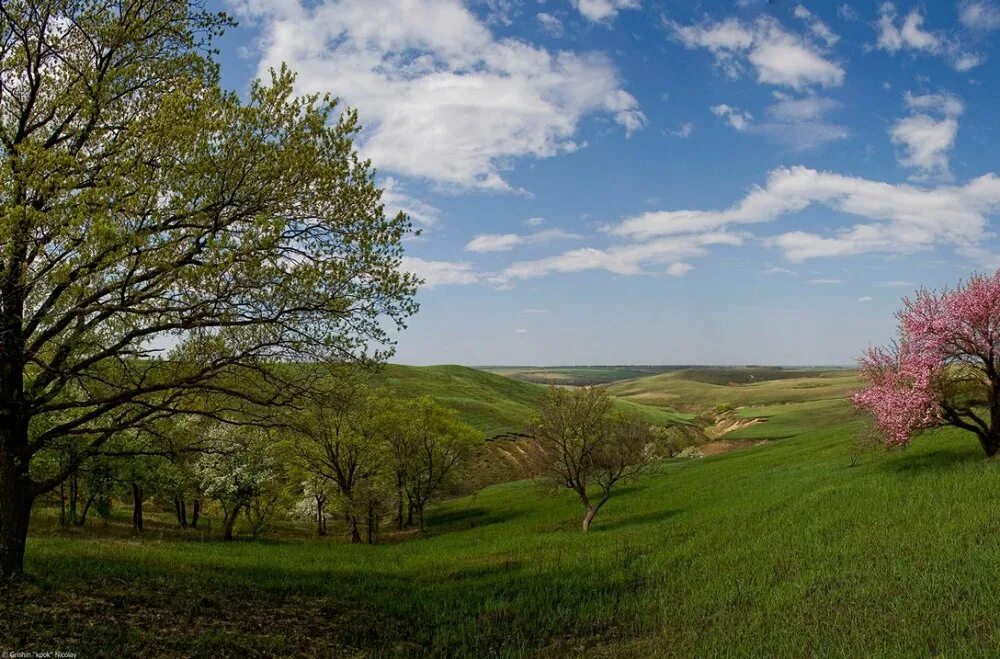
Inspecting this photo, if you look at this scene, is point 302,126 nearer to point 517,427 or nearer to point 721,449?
point 721,449

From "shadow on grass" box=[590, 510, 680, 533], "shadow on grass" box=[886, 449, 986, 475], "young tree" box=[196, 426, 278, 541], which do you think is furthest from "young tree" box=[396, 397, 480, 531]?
"shadow on grass" box=[886, 449, 986, 475]

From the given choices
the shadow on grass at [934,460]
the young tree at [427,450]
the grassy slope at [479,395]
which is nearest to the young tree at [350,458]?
the young tree at [427,450]

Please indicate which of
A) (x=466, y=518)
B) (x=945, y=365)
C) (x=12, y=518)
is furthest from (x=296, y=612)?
(x=466, y=518)

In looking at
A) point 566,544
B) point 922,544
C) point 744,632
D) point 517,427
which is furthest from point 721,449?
point 744,632

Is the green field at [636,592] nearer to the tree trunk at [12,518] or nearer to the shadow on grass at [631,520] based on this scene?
the tree trunk at [12,518]

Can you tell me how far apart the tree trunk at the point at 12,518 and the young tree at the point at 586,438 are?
24.1 meters

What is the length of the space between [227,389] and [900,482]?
77.6 feet

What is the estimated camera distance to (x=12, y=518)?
12953 mm

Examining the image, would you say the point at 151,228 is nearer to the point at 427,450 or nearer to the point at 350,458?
the point at 350,458

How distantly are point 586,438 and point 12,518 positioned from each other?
25.4 metres

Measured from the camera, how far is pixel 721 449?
79750mm

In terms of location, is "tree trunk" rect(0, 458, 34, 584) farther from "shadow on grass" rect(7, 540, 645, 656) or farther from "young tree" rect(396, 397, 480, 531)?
"young tree" rect(396, 397, 480, 531)

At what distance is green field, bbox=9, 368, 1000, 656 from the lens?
9.90 meters

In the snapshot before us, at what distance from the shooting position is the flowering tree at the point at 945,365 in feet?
69.9
